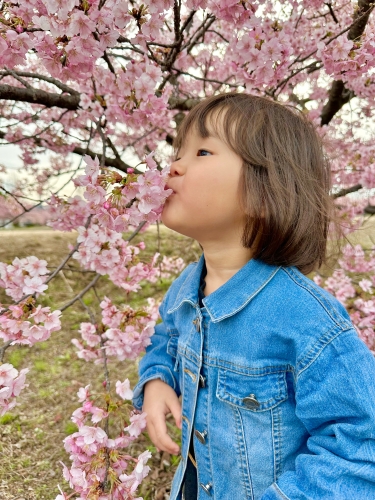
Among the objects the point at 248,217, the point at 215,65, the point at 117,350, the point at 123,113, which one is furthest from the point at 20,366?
the point at 215,65

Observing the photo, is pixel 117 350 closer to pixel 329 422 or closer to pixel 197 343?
pixel 197 343

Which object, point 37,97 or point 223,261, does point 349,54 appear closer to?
point 223,261

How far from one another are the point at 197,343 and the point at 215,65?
11.1 ft

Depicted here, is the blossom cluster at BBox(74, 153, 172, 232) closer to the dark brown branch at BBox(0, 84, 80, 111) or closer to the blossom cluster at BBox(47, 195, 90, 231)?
the blossom cluster at BBox(47, 195, 90, 231)

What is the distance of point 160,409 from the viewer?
1.21 m

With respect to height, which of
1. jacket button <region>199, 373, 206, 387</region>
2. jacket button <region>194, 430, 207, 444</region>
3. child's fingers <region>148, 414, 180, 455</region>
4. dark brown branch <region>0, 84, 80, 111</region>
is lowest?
child's fingers <region>148, 414, 180, 455</region>

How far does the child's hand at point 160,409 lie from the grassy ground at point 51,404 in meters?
0.44

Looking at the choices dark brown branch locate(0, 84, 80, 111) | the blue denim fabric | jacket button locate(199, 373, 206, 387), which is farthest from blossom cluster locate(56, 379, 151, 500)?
dark brown branch locate(0, 84, 80, 111)

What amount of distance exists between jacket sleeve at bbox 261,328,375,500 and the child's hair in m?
0.30

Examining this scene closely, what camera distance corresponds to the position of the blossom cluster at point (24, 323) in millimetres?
1136

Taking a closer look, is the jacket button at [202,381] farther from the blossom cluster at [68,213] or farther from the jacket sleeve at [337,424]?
the blossom cluster at [68,213]

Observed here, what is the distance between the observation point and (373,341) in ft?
7.32

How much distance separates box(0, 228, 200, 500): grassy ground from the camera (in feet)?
6.82

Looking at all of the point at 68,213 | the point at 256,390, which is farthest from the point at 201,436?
the point at 68,213
